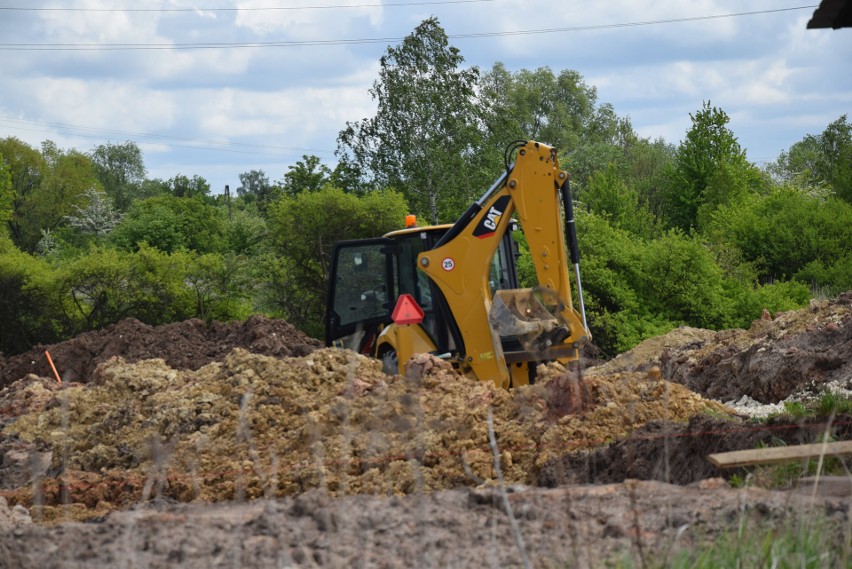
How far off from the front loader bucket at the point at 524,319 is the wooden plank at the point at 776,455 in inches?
201

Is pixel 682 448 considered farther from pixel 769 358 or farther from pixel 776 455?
pixel 769 358

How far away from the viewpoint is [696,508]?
14.9 ft

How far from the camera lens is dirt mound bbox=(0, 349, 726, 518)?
788 cm

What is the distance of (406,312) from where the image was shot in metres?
12.0

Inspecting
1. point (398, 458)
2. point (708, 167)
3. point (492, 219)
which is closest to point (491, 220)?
point (492, 219)

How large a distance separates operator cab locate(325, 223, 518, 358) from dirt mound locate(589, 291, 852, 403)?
2344 mm

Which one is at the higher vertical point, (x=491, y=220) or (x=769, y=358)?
(x=491, y=220)

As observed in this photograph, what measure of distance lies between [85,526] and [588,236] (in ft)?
57.7

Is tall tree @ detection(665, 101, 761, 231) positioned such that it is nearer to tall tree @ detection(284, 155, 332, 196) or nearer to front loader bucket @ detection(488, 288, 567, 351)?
tall tree @ detection(284, 155, 332, 196)

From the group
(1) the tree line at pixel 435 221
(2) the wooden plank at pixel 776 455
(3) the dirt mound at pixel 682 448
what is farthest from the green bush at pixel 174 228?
(2) the wooden plank at pixel 776 455

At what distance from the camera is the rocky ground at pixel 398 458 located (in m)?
4.17

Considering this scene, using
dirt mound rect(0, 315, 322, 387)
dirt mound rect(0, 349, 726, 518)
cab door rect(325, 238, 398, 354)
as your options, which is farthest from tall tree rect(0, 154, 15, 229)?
dirt mound rect(0, 349, 726, 518)

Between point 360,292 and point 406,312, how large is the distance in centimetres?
116

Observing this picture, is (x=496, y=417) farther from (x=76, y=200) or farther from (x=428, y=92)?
(x=76, y=200)
